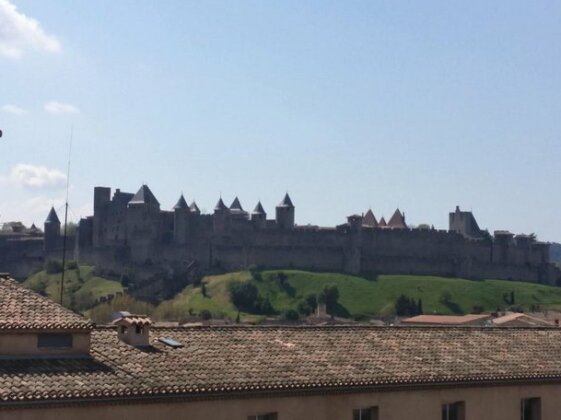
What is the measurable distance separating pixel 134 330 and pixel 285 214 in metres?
136

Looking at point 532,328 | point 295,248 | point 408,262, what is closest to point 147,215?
point 295,248

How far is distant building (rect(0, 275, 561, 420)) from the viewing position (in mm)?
15219

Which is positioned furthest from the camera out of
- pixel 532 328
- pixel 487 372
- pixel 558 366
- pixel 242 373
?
pixel 532 328

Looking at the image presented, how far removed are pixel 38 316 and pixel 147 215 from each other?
13294 cm

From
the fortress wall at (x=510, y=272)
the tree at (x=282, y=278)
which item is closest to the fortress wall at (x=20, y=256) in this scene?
the tree at (x=282, y=278)

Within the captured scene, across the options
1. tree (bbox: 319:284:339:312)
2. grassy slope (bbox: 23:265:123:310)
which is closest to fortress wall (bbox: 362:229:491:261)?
tree (bbox: 319:284:339:312)

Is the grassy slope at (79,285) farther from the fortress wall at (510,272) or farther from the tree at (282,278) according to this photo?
the fortress wall at (510,272)

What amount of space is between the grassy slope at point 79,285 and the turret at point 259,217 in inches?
899

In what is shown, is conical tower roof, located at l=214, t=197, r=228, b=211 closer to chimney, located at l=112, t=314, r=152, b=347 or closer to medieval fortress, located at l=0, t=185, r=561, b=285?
medieval fortress, located at l=0, t=185, r=561, b=285

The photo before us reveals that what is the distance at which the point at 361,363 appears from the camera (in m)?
19.2

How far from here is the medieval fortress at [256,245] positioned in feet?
481

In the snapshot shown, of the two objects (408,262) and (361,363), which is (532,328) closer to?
(361,363)

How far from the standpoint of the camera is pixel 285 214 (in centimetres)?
15350

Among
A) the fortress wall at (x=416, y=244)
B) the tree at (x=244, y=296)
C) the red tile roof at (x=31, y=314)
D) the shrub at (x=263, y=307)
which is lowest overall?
the shrub at (x=263, y=307)
